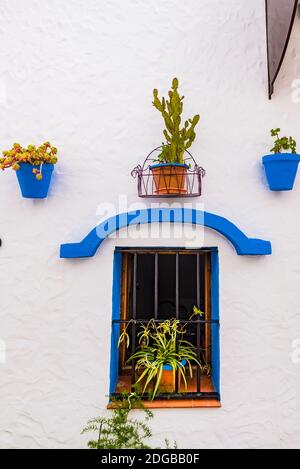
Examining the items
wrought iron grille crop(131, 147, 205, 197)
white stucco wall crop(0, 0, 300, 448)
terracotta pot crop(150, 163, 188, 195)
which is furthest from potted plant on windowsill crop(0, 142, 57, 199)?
terracotta pot crop(150, 163, 188, 195)

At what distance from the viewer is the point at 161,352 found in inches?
94.3

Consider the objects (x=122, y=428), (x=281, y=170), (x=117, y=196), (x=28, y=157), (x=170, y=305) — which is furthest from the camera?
(x=170, y=305)

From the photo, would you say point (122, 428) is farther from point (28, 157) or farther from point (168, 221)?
point (28, 157)

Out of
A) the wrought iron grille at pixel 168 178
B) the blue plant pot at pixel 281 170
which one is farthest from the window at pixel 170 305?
the blue plant pot at pixel 281 170

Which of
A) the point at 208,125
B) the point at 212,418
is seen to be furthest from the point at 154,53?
the point at 212,418

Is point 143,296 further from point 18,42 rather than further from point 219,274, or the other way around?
point 18,42

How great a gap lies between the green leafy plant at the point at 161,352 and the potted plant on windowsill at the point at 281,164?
100 cm

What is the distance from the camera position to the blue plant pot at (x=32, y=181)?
90.4 inches

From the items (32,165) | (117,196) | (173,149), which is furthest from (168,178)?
(32,165)

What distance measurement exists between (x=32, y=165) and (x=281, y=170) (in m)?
1.60

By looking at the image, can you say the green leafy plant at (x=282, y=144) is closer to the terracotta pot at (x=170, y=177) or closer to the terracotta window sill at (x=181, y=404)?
the terracotta pot at (x=170, y=177)

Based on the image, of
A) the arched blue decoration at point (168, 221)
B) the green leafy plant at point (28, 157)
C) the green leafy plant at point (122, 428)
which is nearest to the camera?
the green leafy plant at point (122, 428)
